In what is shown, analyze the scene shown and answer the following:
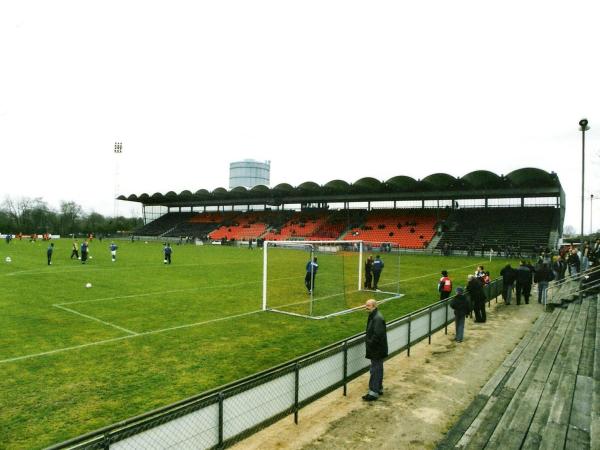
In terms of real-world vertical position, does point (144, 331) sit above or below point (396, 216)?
below

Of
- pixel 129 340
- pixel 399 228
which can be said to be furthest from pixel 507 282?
pixel 399 228

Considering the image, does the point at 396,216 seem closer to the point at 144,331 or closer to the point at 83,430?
the point at 144,331

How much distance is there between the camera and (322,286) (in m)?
21.1

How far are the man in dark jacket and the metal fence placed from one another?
1.44ft

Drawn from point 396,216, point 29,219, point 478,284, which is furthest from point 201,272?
point 29,219

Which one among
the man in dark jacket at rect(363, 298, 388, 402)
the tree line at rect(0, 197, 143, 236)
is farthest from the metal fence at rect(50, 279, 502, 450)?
the tree line at rect(0, 197, 143, 236)

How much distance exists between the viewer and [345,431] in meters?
6.14

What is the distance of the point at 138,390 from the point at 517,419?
6649mm

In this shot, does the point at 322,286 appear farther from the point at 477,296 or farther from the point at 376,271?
the point at 477,296

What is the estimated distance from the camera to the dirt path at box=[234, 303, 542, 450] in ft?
19.2

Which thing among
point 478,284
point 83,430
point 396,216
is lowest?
point 83,430

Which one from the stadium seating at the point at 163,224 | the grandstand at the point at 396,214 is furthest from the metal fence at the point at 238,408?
the stadium seating at the point at 163,224

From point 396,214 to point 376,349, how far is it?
184ft

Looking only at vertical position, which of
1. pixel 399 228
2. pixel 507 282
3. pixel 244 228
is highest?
pixel 399 228
